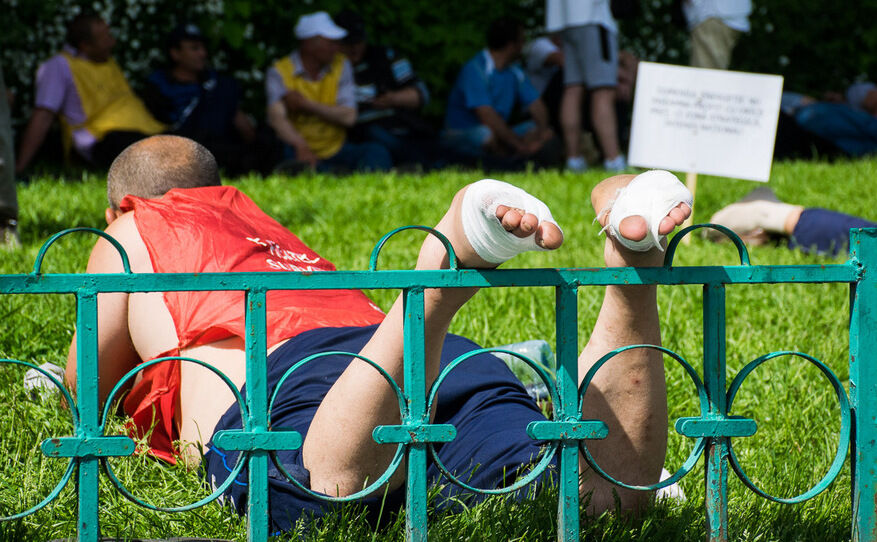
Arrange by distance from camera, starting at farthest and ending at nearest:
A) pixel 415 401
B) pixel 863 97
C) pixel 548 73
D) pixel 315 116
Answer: pixel 863 97
pixel 548 73
pixel 315 116
pixel 415 401

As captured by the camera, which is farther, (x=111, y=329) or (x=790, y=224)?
(x=790, y=224)

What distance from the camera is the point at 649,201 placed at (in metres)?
1.62

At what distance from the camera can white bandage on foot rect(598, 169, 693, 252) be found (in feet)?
5.30

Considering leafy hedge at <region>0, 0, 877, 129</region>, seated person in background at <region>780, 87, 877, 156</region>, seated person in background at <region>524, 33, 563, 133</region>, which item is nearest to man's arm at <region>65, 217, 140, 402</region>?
leafy hedge at <region>0, 0, 877, 129</region>

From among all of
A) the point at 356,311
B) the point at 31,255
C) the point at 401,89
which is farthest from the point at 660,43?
the point at 356,311

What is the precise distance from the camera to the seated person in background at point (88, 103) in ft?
22.2

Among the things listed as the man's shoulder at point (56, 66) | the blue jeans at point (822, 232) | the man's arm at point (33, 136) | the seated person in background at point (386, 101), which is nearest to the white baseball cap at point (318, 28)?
the seated person in background at point (386, 101)

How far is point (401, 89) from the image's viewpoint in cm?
796

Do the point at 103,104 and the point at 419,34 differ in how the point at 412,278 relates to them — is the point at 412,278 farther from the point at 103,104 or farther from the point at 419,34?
the point at 419,34

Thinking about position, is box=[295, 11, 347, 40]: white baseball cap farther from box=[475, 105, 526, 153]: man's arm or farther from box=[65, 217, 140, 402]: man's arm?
box=[65, 217, 140, 402]: man's arm

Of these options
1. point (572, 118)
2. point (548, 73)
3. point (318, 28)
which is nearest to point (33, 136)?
point (318, 28)

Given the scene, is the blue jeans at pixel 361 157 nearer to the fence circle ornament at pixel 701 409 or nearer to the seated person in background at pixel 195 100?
the seated person in background at pixel 195 100

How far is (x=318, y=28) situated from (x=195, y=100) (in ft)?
3.34

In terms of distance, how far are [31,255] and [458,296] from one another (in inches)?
114
